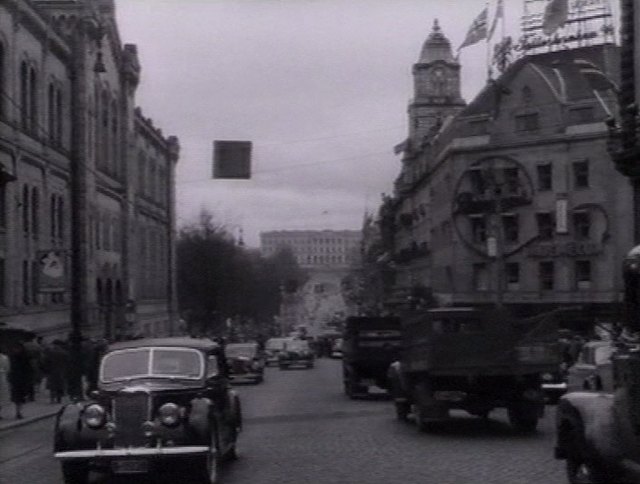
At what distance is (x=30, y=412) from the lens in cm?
2970

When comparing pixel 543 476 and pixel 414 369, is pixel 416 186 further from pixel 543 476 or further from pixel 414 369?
pixel 543 476

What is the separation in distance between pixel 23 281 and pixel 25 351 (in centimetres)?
1701

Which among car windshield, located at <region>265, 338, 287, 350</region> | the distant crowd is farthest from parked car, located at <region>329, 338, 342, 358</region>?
the distant crowd

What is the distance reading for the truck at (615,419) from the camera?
10.7 metres

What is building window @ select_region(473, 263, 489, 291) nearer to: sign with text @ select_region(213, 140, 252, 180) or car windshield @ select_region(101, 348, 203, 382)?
sign with text @ select_region(213, 140, 252, 180)

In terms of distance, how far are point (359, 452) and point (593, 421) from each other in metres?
7.14

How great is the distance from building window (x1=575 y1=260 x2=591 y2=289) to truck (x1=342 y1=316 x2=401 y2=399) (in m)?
27.7

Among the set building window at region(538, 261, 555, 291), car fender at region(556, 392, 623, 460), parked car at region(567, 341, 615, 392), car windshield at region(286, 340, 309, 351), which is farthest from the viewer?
building window at region(538, 261, 555, 291)

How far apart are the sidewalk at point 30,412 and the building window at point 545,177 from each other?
32874 mm

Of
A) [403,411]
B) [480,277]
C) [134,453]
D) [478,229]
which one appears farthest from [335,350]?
[134,453]

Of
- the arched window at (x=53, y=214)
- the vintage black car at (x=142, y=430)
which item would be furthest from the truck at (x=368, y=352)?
the arched window at (x=53, y=214)

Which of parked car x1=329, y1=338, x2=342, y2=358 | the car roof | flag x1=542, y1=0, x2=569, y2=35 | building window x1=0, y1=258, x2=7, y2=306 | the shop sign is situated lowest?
parked car x1=329, y1=338, x2=342, y2=358

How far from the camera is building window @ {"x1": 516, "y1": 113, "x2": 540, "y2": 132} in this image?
63022 millimetres

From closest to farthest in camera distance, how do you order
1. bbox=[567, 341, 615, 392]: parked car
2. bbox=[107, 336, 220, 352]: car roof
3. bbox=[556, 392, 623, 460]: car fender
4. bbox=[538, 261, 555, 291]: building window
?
bbox=[556, 392, 623, 460]: car fender < bbox=[107, 336, 220, 352]: car roof < bbox=[567, 341, 615, 392]: parked car < bbox=[538, 261, 555, 291]: building window
